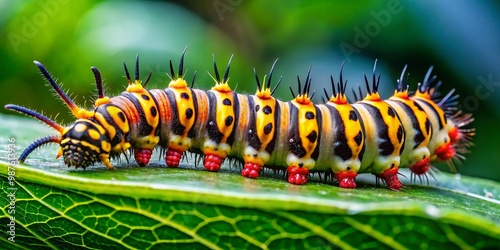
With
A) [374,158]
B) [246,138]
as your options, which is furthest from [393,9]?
[246,138]

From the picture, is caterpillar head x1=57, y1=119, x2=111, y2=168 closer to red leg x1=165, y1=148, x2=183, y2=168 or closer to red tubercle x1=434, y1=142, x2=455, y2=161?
red leg x1=165, y1=148, x2=183, y2=168

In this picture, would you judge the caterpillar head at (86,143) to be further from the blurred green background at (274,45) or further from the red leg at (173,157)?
the blurred green background at (274,45)

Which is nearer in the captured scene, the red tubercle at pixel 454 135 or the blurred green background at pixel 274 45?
the red tubercle at pixel 454 135

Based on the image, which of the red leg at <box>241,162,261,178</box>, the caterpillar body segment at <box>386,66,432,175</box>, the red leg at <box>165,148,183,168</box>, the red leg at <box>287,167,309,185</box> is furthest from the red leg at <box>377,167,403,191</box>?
the red leg at <box>165,148,183,168</box>

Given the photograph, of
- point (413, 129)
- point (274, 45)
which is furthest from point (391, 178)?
point (274, 45)

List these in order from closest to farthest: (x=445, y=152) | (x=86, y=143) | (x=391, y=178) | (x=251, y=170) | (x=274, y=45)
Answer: (x=86, y=143) < (x=251, y=170) < (x=391, y=178) < (x=445, y=152) < (x=274, y=45)

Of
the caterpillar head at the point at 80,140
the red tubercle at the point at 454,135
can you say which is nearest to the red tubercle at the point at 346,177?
the red tubercle at the point at 454,135

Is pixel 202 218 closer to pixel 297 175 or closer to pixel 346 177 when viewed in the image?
pixel 297 175
